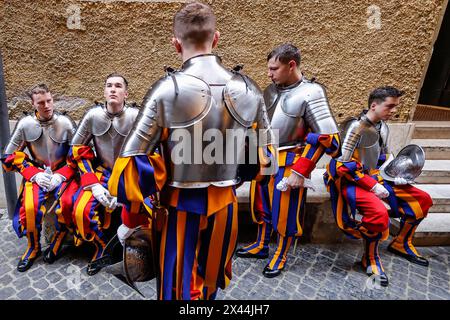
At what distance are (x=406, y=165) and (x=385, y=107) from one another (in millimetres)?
768

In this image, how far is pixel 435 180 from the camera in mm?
4418

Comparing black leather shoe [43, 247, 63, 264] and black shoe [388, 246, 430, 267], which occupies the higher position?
black shoe [388, 246, 430, 267]

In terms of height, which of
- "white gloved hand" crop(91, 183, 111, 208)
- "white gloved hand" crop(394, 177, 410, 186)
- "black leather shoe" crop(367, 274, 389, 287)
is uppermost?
"white gloved hand" crop(394, 177, 410, 186)

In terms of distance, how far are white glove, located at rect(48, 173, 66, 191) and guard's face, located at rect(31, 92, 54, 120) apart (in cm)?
60

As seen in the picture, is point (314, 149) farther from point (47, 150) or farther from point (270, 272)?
point (47, 150)

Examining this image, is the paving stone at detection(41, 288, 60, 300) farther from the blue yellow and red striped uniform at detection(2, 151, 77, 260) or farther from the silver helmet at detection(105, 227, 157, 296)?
the silver helmet at detection(105, 227, 157, 296)

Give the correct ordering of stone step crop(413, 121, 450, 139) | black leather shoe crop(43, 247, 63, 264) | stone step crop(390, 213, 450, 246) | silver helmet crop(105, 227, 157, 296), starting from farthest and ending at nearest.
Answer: stone step crop(413, 121, 450, 139)
stone step crop(390, 213, 450, 246)
black leather shoe crop(43, 247, 63, 264)
silver helmet crop(105, 227, 157, 296)

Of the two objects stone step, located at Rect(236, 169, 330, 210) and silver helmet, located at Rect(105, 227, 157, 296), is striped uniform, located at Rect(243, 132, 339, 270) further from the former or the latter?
silver helmet, located at Rect(105, 227, 157, 296)

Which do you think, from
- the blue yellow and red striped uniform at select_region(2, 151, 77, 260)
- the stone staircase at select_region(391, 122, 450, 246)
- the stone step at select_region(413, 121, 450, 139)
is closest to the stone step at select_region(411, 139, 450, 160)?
the stone staircase at select_region(391, 122, 450, 246)

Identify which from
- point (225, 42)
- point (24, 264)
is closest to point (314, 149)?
point (225, 42)

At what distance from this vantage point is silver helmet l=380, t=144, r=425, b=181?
308 cm

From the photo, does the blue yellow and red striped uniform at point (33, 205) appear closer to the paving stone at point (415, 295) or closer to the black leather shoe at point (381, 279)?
the black leather shoe at point (381, 279)

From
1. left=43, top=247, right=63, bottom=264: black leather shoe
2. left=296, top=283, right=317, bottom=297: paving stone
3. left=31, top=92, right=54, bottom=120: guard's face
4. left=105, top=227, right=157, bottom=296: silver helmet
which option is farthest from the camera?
left=43, top=247, right=63, bottom=264: black leather shoe

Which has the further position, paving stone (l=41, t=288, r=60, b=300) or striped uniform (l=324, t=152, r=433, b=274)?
striped uniform (l=324, t=152, r=433, b=274)
